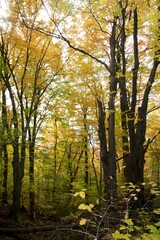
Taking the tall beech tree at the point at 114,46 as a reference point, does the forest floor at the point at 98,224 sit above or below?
below

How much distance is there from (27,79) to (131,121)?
5787 mm

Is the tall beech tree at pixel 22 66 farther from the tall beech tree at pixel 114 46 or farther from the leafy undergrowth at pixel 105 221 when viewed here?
the leafy undergrowth at pixel 105 221

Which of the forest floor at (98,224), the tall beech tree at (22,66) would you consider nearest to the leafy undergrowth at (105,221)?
the forest floor at (98,224)

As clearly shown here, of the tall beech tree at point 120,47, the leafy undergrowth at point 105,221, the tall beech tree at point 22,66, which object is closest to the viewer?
the leafy undergrowth at point 105,221

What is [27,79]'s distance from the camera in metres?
10.4

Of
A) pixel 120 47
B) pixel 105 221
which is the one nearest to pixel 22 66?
pixel 120 47

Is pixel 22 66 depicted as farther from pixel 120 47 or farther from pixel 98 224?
pixel 98 224

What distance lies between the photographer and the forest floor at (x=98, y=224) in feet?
8.33

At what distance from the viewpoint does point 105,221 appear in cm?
337

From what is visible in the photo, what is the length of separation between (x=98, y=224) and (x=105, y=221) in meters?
1.23

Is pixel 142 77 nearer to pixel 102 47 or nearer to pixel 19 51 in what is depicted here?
pixel 102 47

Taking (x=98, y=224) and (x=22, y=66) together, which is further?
(x=22, y=66)

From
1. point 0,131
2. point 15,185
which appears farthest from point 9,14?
point 15,185

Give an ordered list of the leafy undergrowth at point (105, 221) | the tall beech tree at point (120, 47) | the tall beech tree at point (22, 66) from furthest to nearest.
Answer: the tall beech tree at point (22, 66) < the tall beech tree at point (120, 47) < the leafy undergrowth at point (105, 221)
